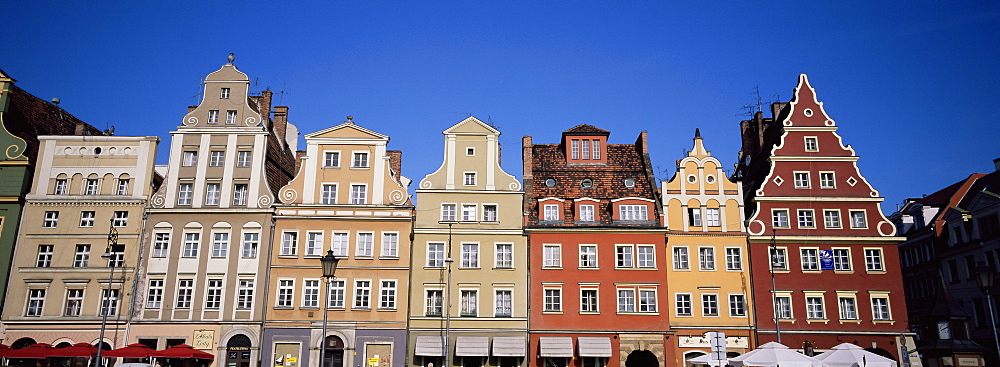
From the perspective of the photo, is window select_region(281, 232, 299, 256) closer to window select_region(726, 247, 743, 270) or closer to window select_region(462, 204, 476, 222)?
window select_region(462, 204, 476, 222)

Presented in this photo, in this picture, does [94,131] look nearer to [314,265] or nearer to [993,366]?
[314,265]

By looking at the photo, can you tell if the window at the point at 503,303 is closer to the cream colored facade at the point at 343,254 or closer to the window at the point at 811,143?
the cream colored facade at the point at 343,254

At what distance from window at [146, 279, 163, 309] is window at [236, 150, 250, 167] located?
7467mm

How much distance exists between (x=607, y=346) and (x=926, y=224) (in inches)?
1080

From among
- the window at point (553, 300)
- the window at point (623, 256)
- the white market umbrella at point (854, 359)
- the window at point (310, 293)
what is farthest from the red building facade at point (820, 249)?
the window at point (310, 293)

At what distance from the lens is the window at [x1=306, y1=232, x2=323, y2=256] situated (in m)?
43.1

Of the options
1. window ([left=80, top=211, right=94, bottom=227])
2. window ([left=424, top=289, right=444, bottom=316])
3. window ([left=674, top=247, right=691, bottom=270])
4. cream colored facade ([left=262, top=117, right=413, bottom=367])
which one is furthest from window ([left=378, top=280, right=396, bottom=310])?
window ([left=80, top=211, right=94, bottom=227])

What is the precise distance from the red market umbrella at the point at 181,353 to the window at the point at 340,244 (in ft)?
26.8

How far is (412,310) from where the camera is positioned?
139ft

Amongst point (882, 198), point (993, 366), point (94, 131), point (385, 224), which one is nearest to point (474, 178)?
point (385, 224)

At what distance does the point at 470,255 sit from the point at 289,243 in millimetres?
9760

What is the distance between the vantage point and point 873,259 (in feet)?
145

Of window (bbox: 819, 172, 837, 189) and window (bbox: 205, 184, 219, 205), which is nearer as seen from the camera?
window (bbox: 205, 184, 219, 205)

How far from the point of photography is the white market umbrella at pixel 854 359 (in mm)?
30312
